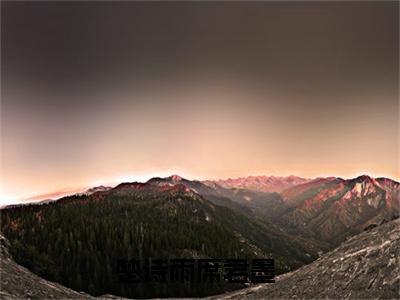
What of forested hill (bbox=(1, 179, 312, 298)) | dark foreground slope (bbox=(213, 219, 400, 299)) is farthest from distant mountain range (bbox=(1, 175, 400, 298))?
dark foreground slope (bbox=(213, 219, 400, 299))

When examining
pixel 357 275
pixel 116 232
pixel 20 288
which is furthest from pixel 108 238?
pixel 357 275

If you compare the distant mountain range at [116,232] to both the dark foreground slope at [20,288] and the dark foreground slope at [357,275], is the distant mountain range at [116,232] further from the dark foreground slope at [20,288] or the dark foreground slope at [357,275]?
the dark foreground slope at [20,288]

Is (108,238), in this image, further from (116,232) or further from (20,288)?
(20,288)

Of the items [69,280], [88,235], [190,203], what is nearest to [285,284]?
[69,280]

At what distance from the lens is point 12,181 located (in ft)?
123

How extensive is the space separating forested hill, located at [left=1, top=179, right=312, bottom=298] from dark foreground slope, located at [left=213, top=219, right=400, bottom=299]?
13246 millimetres

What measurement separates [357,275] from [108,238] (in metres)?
48.9

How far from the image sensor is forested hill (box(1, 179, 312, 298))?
5128 centimetres

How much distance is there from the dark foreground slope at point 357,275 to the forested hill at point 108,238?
1325cm

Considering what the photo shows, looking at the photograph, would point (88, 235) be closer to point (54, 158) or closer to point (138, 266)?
point (138, 266)

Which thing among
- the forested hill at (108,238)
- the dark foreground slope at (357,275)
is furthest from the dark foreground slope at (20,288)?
the dark foreground slope at (357,275)

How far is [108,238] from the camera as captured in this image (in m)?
61.8

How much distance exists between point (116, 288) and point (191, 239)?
28579 mm

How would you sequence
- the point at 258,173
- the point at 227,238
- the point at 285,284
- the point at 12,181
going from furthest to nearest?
the point at 227,238, the point at 258,173, the point at 12,181, the point at 285,284
